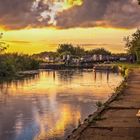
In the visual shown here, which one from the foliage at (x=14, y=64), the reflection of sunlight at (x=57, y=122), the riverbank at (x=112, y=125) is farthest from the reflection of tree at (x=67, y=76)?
the riverbank at (x=112, y=125)

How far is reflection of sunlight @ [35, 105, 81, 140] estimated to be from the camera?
27.8 metres

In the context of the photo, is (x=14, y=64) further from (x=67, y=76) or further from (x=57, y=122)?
(x=57, y=122)

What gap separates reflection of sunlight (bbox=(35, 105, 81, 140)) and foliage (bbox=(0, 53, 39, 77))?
223ft

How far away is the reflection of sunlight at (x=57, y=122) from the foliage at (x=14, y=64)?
6782cm

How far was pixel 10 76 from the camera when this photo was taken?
106m

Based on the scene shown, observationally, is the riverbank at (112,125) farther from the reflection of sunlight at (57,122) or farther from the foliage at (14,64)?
the foliage at (14,64)

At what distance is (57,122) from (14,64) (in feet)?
308

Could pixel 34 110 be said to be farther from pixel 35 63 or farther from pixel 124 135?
pixel 35 63

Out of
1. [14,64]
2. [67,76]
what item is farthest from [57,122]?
[14,64]

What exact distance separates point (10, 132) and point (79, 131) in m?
9.63

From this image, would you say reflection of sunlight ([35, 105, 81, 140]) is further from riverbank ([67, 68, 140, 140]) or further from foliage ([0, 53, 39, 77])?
foliage ([0, 53, 39, 77])

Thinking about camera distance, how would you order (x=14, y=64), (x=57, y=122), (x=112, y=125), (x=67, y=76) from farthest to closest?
1. (x=14, y=64)
2. (x=67, y=76)
3. (x=57, y=122)
4. (x=112, y=125)

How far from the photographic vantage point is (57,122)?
3266 centimetres

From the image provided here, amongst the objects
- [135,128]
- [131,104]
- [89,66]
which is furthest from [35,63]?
[135,128]
